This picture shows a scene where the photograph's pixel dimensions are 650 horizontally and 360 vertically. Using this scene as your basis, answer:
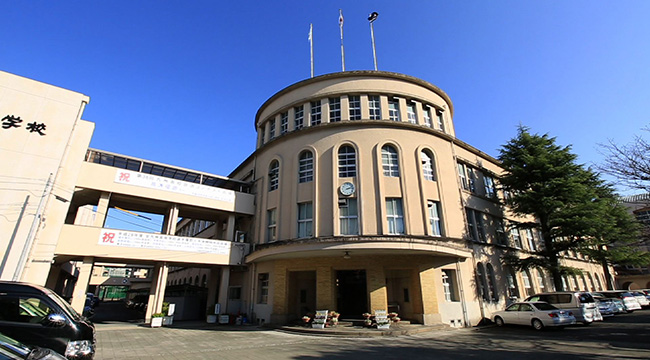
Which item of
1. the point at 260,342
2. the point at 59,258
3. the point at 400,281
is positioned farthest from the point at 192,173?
the point at 400,281

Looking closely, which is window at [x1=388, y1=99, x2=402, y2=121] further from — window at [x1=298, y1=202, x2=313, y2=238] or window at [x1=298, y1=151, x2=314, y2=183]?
window at [x1=298, y1=202, x2=313, y2=238]

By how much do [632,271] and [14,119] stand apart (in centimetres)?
7669

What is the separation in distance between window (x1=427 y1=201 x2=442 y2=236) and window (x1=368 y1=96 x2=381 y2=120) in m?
6.52

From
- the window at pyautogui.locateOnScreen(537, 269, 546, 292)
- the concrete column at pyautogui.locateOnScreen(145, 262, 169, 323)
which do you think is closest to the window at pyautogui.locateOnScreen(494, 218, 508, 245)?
the window at pyautogui.locateOnScreen(537, 269, 546, 292)

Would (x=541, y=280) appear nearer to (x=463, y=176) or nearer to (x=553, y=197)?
(x=553, y=197)

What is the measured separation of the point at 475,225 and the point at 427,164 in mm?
5933

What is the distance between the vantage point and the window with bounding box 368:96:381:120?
20156 mm

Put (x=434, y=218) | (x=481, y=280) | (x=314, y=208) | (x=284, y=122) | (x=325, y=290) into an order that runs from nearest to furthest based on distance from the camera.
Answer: (x=325, y=290)
(x=314, y=208)
(x=434, y=218)
(x=481, y=280)
(x=284, y=122)

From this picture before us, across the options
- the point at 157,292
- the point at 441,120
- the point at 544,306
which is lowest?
the point at 544,306

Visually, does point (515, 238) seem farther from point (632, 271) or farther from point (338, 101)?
point (632, 271)

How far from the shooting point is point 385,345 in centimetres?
1184

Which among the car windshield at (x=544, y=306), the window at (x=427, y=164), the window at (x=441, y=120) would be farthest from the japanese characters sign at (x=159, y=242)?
the car windshield at (x=544, y=306)

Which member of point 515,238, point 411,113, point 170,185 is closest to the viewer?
point 170,185

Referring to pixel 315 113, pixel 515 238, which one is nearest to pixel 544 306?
pixel 515 238
